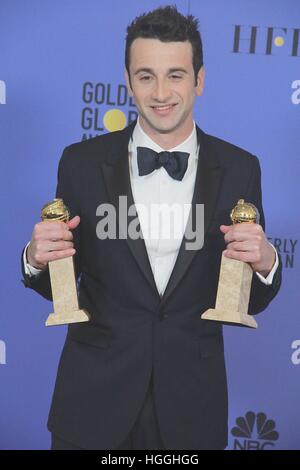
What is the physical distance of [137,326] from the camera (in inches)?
77.5

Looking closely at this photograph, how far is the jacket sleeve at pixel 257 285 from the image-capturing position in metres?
1.97

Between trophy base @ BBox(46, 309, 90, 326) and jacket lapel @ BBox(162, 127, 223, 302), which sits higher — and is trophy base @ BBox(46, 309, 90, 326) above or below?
below

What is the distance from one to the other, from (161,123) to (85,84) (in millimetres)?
931

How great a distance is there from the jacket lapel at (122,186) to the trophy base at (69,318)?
20 centimetres

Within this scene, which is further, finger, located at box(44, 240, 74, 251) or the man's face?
the man's face

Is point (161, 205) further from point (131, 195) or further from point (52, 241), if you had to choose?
point (52, 241)

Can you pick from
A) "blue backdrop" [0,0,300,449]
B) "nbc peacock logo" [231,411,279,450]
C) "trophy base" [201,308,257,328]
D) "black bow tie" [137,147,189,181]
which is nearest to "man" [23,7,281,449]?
"black bow tie" [137,147,189,181]

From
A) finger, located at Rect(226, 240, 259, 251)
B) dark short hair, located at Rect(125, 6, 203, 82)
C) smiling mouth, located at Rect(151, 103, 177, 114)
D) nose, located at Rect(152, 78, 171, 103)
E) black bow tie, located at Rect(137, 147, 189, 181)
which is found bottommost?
finger, located at Rect(226, 240, 259, 251)

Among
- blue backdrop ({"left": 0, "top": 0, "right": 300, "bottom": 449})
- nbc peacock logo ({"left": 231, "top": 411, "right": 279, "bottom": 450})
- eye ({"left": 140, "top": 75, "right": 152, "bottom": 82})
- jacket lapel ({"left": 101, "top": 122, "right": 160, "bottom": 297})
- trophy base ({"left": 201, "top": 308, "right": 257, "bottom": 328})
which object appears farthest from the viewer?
nbc peacock logo ({"left": 231, "top": 411, "right": 279, "bottom": 450})

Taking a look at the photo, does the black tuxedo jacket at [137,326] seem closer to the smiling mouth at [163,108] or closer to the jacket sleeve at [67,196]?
the jacket sleeve at [67,196]

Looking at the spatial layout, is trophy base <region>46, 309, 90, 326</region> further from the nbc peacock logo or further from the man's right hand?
the nbc peacock logo

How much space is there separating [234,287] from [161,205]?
13.1 inches

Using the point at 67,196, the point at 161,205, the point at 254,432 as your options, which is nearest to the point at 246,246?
the point at 161,205

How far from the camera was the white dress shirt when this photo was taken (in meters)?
2.00
